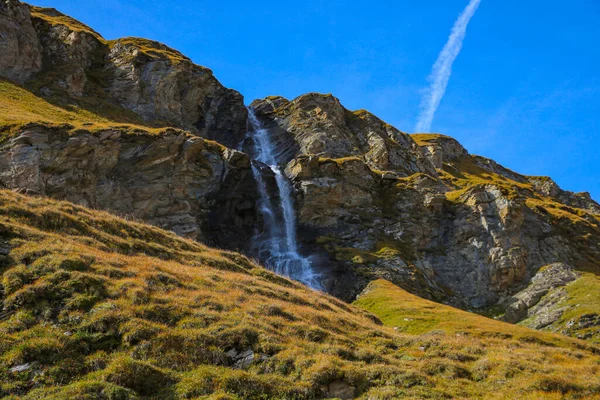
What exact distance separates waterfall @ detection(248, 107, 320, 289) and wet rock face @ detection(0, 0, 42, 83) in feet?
148

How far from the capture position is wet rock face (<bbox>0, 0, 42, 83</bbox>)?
8338 cm

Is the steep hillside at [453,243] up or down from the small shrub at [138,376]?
up

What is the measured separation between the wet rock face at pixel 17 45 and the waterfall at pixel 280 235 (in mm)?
45131

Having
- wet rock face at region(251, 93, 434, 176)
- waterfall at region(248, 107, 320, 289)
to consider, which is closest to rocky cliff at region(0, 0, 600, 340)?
wet rock face at region(251, 93, 434, 176)

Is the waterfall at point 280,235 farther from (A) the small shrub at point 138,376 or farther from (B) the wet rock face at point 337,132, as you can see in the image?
(A) the small shrub at point 138,376

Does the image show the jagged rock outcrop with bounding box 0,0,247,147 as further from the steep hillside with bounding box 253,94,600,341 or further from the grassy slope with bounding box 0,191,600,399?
the grassy slope with bounding box 0,191,600,399

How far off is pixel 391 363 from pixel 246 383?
644 centimetres

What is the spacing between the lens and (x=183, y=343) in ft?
59.2

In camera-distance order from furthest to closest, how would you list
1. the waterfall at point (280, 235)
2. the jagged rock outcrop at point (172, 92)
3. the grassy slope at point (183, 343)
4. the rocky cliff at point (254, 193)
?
the jagged rock outcrop at point (172, 92), the waterfall at point (280, 235), the rocky cliff at point (254, 193), the grassy slope at point (183, 343)

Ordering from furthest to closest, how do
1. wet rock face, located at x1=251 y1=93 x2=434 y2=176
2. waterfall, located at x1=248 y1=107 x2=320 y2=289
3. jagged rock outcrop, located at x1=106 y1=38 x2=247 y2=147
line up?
wet rock face, located at x1=251 y1=93 x2=434 y2=176 < jagged rock outcrop, located at x1=106 y1=38 x2=247 y2=147 < waterfall, located at x1=248 y1=107 x2=320 y2=289

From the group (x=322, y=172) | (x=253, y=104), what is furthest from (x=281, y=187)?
(x=253, y=104)

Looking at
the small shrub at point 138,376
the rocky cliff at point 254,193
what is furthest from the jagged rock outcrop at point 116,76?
the small shrub at point 138,376

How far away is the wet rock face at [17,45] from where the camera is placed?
274 feet

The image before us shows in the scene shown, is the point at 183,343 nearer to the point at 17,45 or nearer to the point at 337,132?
the point at 17,45
